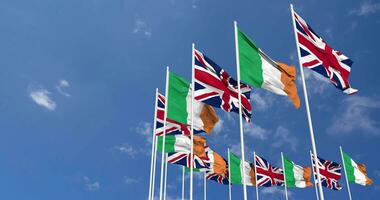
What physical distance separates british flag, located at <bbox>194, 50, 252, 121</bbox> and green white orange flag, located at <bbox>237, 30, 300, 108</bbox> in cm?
230

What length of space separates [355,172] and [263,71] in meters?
25.5

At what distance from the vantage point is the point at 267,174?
1419 inches

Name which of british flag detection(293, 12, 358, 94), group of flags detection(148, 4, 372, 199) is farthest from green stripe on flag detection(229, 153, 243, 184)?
british flag detection(293, 12, 358, 94)

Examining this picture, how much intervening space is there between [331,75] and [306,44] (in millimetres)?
1658

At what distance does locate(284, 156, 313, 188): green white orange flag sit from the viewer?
37.4 metres

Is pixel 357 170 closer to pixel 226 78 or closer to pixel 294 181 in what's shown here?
pixel 294 181

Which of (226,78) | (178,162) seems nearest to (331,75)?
(226,78)

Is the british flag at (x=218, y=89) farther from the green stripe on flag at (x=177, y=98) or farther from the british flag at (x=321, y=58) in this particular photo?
the british flag at (x=321, y=58)

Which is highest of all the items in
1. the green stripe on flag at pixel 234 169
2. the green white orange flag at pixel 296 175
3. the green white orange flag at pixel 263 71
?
the green white orange flag at pixel 296 175

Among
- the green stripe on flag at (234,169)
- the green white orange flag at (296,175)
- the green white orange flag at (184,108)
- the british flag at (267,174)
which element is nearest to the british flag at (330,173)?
the green white orange flag at (296,175)

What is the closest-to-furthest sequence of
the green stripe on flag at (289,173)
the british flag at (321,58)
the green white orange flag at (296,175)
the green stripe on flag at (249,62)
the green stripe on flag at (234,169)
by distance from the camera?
the british flag at (321,58) < the green stripe on flag at (249,62) < the green stripe on flag at (234,169) < the green stripe on flag at (289,173) < the green white orange flag at (296,175)

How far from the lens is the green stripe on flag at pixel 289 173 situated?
122 feet

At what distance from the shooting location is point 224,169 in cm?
3297

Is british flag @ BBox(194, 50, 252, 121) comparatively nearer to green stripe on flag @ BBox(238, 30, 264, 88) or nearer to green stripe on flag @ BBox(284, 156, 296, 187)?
green stripe on flag @ BBox(238, 30, 264, 88)
